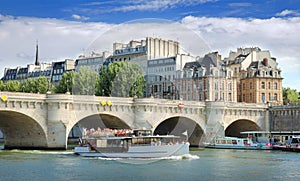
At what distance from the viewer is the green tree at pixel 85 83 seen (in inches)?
3438

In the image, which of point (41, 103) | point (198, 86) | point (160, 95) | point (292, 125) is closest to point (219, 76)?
point (198, 86)

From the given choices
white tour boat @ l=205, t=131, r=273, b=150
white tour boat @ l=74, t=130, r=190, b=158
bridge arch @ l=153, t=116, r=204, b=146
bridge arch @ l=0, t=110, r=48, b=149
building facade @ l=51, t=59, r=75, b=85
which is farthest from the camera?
building facade @ l=51, t=59, r=75, b=85

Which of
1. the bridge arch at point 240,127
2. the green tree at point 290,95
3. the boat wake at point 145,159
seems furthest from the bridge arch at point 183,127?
the green tree at point 290,95

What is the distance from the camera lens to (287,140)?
74.0m

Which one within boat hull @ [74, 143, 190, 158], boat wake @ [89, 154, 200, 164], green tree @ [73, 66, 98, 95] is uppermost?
green tree @ [73, 66, 98, 95]

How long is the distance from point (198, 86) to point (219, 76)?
166 inches

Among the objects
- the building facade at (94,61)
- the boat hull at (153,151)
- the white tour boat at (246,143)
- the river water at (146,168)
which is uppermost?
the building facade at (94,61)

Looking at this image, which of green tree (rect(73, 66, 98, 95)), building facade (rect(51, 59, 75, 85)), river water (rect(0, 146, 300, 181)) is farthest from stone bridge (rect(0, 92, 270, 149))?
building facade (rect(51, 59, 75, 85))

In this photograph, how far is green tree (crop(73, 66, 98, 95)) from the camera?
87.3 metres

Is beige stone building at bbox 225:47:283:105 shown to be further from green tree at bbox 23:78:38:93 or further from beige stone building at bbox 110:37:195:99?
green tree at bbox 23:78:38:93

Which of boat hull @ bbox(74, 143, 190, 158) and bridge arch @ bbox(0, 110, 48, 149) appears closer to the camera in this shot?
boat hull @ bbox(74, 143, 190, 158)

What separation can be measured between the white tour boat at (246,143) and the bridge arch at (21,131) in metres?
25.6

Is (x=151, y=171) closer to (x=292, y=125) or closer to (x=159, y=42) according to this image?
(x=292, y=125)

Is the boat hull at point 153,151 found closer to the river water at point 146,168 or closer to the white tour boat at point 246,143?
the river water at point 146,168
